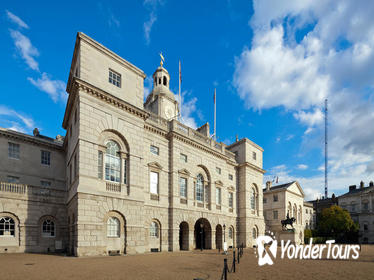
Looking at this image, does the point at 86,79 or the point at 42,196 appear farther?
the point at 42,196

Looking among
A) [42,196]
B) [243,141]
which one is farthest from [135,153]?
[243,141]

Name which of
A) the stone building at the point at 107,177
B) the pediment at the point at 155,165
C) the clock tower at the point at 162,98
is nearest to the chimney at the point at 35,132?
the stone building at the point at 107,177

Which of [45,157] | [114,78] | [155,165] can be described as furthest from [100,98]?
[45,157]

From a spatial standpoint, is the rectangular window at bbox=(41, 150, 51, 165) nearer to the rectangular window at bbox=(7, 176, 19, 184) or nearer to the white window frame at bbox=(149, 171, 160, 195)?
the rectangular window at bbox=(7, 176, 19, 184)

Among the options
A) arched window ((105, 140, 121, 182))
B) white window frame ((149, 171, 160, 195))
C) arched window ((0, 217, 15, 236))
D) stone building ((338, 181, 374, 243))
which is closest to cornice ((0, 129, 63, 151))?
arched window ((0, 217, 15, 236))

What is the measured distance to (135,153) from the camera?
26.1m

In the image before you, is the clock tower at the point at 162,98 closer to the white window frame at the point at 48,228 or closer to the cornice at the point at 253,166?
the cornice at the point at 253,166

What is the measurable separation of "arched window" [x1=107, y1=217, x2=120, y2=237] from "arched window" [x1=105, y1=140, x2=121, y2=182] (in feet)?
11.6

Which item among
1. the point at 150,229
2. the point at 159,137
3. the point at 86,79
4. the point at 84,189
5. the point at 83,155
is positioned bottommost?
the point at 150,229

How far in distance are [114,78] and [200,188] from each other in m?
18.1

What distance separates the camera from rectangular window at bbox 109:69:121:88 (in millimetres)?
25844

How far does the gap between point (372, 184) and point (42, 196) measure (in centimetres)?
9263

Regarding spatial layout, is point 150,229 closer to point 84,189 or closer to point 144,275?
point 84,189

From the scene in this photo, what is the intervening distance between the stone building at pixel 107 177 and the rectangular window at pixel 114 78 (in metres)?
0.10
